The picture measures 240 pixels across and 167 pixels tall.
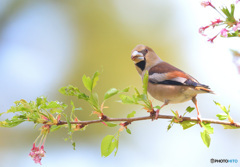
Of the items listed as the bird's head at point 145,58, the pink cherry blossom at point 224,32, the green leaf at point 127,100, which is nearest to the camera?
the pink cherry blossom at point 224,32

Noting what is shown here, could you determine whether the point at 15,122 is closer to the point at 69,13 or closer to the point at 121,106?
the point at 121,106

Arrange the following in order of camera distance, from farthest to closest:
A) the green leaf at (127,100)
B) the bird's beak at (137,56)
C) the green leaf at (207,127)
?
the bird's beak at (137,56)
the green leaf at (207,127)
the green leaf at (127,100)

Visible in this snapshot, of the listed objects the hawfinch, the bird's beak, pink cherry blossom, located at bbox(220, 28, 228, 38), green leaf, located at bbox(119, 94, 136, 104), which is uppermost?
pink cherry blossom, located at bbox(220, 28, 228, 38)

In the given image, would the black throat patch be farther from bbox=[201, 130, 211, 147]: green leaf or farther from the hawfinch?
bbox=[201, 130, 211, 147]: green leaf

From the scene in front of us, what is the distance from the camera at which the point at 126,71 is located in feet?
41.7

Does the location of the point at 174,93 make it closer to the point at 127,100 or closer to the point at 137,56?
the point at 137,56

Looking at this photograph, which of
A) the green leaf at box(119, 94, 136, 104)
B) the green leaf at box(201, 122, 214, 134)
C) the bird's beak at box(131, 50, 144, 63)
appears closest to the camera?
the green leaf at box(119, 94, 136, 104)

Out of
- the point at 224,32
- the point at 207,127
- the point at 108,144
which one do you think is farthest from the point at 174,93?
the point at 224,32

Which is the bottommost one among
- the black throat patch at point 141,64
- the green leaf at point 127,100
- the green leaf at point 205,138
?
the green leaf at point 205,138

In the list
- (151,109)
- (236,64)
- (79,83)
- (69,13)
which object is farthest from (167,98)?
(69,13)

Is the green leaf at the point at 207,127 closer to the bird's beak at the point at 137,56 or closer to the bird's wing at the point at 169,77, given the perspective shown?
the bird's wing at the point at 169,77

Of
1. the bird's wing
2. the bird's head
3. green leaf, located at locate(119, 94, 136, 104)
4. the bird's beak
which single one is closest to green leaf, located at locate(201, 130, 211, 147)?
green leaf, located at locate(119, 94, 136, 104)

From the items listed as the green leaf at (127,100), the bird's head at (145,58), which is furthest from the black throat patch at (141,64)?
the green leaf at (127,100)

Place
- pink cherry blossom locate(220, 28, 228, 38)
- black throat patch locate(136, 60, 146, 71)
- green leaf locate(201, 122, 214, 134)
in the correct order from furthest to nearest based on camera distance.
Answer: black throat patch locate(136, 60, 146, 71)
green leaf locate(201, 122, 214, 134)
pink cherry blossom locate(220, 28, 228, 38)
